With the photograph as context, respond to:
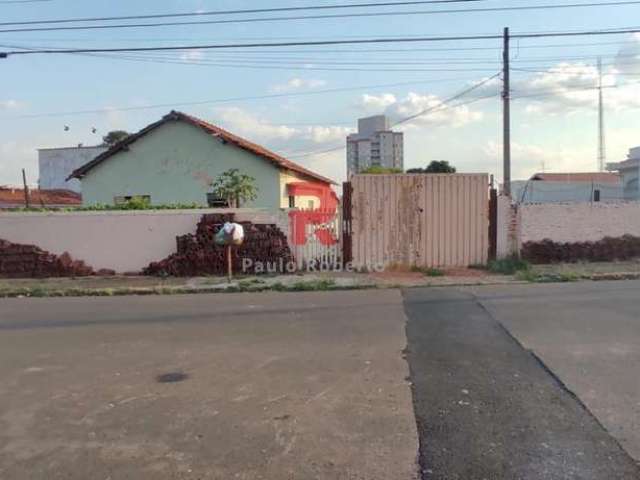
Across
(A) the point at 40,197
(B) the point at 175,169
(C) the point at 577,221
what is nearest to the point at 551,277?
(C) the point at 577,221

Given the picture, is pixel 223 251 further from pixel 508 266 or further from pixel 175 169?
pixel 175 169

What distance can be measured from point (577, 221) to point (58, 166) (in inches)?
1625

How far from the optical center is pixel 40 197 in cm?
3681

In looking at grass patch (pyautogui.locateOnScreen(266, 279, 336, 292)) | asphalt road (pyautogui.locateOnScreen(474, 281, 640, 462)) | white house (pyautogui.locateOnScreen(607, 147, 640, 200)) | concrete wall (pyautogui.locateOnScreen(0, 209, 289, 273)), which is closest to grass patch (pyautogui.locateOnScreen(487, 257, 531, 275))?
asphalt road (pyautogui.locateOnScreen(474, 281, 640, 462))

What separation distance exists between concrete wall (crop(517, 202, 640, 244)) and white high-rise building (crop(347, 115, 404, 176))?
29691 mm

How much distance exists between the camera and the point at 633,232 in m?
16.7

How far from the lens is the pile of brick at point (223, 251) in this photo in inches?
598

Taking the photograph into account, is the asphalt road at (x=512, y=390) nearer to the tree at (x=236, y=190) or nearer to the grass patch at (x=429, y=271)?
the grass patch at (x=429, y=271)

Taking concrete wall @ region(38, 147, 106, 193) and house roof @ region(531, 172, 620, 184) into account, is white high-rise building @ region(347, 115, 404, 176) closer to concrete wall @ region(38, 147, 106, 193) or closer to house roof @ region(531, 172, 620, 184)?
house roof @ region(531, 172, 620, 184)

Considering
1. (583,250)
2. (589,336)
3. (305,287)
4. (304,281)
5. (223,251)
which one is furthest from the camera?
(583,250)

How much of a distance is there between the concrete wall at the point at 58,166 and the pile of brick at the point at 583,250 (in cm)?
3783

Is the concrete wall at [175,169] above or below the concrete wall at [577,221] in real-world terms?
above

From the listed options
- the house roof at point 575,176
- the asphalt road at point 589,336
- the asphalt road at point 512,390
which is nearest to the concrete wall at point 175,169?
the asphalt road at point 589,336

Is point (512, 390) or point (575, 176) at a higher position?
point (575, 176)
